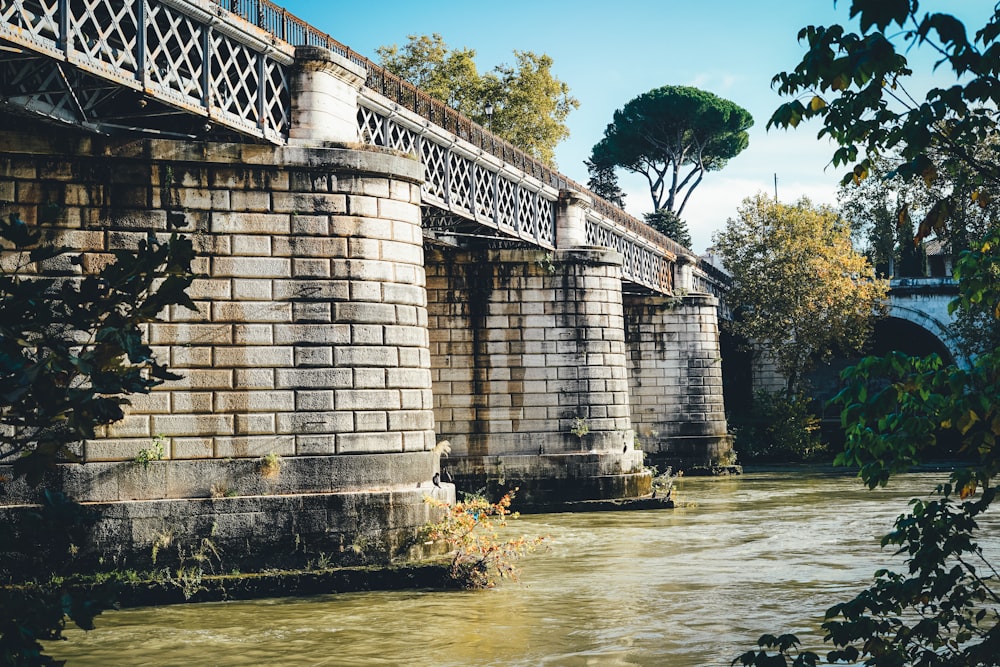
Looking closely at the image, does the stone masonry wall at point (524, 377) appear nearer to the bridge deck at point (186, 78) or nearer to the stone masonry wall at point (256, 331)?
the bridge deck at point (186, 78)

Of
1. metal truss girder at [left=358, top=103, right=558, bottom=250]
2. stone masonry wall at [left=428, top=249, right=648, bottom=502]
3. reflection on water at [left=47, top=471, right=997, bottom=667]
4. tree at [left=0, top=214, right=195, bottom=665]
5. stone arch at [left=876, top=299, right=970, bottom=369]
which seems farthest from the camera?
stone arch at [left=876, top=299, right=970, bottom=369]

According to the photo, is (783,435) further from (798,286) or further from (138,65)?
(138,65)

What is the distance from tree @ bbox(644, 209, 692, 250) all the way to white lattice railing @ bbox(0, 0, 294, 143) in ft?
171

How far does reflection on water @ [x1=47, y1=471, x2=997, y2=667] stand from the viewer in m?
10.5

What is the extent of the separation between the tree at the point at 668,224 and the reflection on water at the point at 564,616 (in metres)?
47.0

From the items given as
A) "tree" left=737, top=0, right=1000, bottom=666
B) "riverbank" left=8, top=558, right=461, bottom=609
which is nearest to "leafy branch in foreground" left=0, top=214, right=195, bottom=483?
"tree" left=737, top=0, right=1000, bottom=666

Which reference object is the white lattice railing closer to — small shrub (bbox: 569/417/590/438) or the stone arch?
small shrub (bbox: 569/417/590/438)

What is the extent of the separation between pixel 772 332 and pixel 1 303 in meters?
44.1

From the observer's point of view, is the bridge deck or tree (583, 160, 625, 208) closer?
the bridge deck

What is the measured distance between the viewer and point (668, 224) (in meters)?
65.8

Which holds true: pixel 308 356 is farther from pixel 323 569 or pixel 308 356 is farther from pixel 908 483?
pixel 908 483

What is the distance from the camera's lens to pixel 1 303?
13.8ft

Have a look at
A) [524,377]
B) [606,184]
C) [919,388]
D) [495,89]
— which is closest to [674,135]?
[606,184]

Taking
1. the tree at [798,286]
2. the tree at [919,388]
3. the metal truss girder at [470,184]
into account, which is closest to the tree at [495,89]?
the tree at [798,286]
